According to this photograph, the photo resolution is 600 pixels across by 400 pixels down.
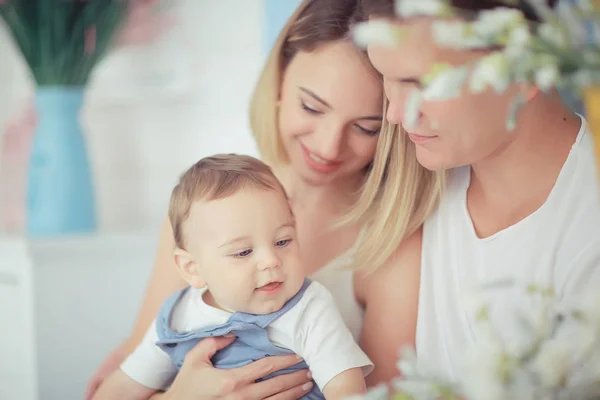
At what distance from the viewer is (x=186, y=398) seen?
1118 mm

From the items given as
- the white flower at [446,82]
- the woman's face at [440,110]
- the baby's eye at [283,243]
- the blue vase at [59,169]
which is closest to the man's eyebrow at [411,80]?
the woman's face at [440,110]

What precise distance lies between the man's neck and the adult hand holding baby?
1.15ft

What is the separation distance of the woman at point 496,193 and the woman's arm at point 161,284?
0.42m

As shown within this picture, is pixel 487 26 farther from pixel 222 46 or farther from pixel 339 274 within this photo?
pixel 222 46

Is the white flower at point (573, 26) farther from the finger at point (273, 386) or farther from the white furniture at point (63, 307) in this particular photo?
the white furniture at point (63, 307)

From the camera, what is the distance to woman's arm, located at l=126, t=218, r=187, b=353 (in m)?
1.33

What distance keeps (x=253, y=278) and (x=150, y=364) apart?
0.83 ft

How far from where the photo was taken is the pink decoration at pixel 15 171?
2.33 m

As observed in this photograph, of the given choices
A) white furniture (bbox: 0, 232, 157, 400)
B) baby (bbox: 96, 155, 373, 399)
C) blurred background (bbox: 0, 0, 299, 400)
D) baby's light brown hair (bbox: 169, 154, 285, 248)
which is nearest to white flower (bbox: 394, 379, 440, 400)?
baby (bbox: 96, 155, 373, 399)

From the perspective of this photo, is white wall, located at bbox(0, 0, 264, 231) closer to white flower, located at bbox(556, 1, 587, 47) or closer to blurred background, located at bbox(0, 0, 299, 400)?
blurred background, located at bbox(0, 0, 299, 400)

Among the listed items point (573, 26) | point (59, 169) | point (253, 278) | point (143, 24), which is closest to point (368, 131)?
point (253, 278)

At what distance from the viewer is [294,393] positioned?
109 cm

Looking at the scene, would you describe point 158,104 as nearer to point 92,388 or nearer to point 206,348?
point 92,388

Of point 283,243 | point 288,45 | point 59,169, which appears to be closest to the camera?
point 283,243
